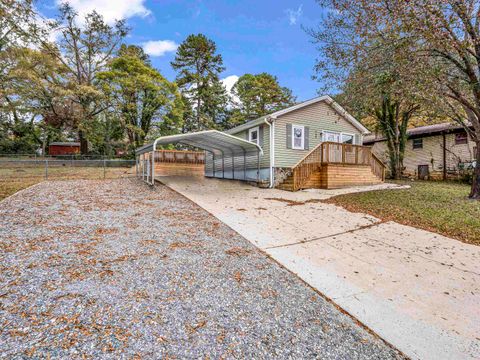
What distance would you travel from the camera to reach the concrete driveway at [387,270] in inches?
94.4

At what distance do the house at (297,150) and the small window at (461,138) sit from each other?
6323 millimetres

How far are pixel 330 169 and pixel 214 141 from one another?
598cm

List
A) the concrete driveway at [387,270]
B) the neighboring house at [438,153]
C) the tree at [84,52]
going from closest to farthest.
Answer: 1. the concrete driveway at [387,270]
2. the neighboring house at [438,153]
3. the tree at [84,52]

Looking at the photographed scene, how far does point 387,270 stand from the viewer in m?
3.72

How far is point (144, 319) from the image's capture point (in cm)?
235

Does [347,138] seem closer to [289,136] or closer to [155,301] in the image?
[289,136]

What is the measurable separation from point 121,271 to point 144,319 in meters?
1.17

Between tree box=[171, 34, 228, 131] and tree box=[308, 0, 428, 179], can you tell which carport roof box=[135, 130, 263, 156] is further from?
tree box=[171, 34, 228, 131]

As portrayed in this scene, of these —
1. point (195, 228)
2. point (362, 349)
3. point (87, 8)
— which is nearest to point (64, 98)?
point (87, 8)

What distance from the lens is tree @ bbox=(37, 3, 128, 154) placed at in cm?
2002

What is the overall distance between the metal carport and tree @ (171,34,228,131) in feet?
41.8

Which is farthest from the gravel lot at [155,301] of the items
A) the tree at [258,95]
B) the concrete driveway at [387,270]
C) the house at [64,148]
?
the house at [64,148]

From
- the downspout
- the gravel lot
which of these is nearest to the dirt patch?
the downspout

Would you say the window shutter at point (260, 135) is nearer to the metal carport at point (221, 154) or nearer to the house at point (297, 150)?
the house at point (297, 150)
